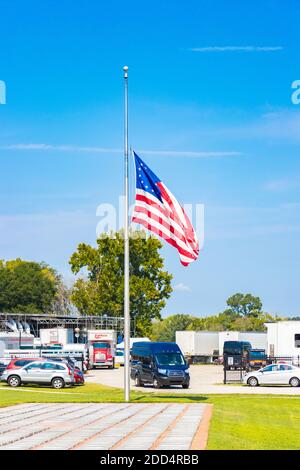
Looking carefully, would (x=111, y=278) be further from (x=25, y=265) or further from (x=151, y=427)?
(x=151, y=427)

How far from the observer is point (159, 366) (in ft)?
149

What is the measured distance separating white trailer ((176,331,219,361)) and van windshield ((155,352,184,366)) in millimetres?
48788

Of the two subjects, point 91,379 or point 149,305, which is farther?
point 149,305

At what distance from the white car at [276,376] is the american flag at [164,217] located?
2231cm

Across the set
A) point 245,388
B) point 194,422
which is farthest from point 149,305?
point 194,422

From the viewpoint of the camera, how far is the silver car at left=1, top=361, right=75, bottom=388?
44656 mm

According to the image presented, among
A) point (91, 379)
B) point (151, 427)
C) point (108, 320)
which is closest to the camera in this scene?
point (151, 427)

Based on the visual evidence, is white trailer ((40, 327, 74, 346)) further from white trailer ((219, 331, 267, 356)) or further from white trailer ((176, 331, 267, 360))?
white trailer ((219, 331, 267, 356))

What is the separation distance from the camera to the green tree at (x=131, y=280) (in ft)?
352

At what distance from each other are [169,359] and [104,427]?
88.8 feet

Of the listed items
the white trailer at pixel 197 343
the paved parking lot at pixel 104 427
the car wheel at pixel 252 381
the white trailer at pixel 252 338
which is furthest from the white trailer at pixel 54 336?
the paved parking lot at pixel 104 427

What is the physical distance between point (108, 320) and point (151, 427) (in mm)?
87248
